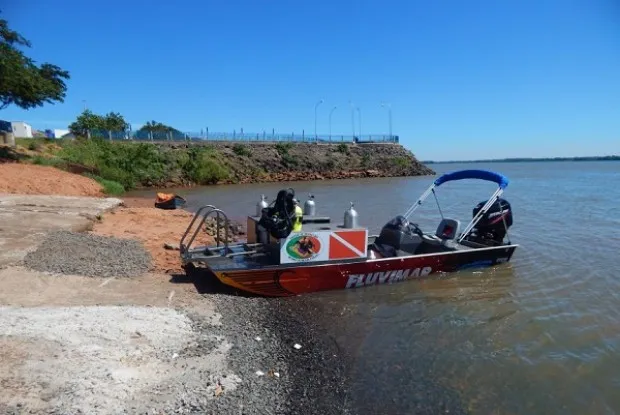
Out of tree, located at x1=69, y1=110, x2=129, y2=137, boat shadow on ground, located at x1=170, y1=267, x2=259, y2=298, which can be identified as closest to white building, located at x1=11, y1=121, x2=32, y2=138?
tree, located at x1=69, y1=110, x2=129, y2=137

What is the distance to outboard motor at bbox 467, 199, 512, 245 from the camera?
477 inches

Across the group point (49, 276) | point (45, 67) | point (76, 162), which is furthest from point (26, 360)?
point (45, 67)

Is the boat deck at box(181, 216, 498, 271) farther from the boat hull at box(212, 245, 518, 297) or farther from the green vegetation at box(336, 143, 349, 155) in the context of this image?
the green vegetation at box(336, 143, 349, 155)

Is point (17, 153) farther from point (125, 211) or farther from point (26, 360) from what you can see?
point (26, 360)

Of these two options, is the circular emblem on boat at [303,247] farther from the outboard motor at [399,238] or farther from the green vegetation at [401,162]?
the green vegetation at [401,162]

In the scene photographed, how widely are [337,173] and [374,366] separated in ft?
193

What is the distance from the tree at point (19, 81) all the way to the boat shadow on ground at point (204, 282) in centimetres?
2560

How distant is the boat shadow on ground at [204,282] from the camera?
336 inches

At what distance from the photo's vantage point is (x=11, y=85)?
27.2 meters

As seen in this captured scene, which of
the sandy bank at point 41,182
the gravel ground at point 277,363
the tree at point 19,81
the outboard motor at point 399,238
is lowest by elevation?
the gravel ground at point 277,363

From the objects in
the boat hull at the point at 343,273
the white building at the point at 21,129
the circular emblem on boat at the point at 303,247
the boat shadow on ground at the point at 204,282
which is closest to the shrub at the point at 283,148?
the white building at the point at 21,129

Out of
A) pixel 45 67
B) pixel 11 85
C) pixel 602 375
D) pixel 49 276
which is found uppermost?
pixel 45 67

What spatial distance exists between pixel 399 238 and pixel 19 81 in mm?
27739

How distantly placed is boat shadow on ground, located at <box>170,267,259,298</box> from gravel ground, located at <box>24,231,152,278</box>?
841mm
